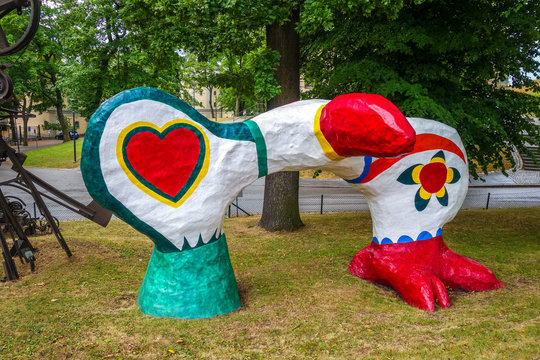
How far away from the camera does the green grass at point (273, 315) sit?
4.91m

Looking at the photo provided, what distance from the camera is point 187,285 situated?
Result: 5.71m

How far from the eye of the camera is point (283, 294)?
6613 millimetres

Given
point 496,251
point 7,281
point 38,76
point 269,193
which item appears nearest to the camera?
point 7,281

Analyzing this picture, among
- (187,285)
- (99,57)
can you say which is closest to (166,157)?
(187,285)

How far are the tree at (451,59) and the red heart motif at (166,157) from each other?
12.3ft

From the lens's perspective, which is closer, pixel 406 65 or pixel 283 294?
pixel 283 294

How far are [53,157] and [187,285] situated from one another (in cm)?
2753

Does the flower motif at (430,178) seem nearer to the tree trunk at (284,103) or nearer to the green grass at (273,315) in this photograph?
the green grass at (273,315)

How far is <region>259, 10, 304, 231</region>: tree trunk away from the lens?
1034 centimetres

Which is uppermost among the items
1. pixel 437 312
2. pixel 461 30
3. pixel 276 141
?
pixel 461 30

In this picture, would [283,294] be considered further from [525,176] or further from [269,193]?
[525,176]

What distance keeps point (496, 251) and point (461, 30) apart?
4839mm

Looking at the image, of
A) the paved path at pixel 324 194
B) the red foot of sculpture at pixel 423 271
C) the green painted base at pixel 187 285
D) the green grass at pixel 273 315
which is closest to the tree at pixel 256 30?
the green grass at pixel 273 315

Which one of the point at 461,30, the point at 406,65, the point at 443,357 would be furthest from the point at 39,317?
the point at 461,30
